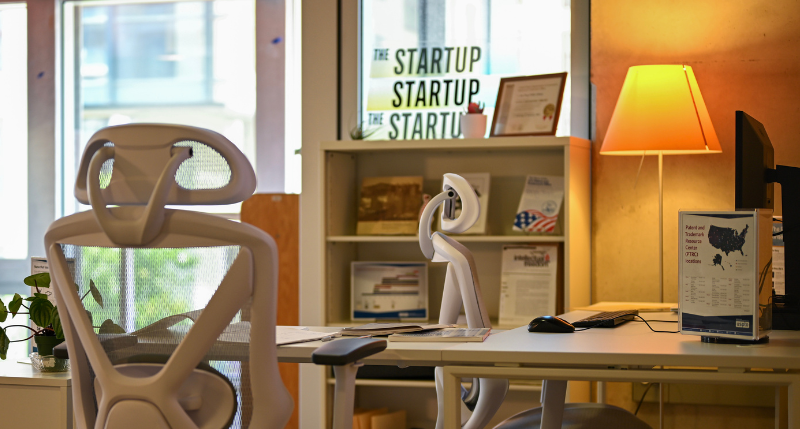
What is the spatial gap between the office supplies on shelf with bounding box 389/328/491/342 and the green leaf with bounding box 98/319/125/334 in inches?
23.7

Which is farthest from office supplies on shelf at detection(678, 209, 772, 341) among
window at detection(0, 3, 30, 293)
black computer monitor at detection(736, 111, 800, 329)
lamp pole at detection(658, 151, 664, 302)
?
window at detection(0, 3, 30, 293)

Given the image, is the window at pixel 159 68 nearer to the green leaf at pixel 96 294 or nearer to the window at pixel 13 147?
the window at pixel 13 147

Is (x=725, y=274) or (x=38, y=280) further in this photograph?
(x=38, y=280)

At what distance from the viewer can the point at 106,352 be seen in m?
1.49

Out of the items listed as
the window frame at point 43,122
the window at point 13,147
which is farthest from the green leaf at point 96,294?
the window at point 13,147

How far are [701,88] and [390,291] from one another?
5.27 feet

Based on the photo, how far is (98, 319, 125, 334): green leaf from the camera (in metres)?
1.50

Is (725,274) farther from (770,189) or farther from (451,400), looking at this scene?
(451,400)

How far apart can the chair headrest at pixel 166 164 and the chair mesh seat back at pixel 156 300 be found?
10 centimetres

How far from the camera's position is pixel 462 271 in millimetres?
2057

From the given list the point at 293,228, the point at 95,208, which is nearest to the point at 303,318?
the point at 293,228

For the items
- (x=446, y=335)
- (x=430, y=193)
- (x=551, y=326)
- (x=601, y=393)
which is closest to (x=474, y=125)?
(x=430, y=193)

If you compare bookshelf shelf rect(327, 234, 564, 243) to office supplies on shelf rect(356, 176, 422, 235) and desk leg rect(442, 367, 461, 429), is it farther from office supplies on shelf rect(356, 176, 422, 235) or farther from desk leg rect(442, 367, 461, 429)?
desk leg rect(442, 367, 461, 429)

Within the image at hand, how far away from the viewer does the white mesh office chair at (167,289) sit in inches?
55.6
